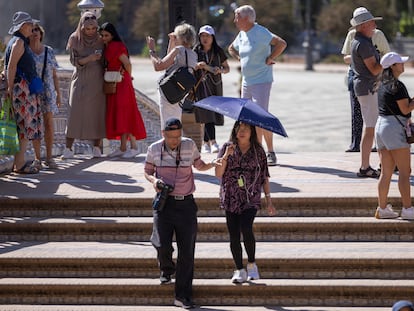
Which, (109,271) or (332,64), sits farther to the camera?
(332,64)

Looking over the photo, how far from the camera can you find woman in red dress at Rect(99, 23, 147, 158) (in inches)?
530

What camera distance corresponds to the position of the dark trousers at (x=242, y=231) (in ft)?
30.8

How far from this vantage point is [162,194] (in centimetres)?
927

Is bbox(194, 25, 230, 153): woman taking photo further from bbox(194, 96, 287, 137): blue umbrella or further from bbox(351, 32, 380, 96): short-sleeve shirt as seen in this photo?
bbox(194, 96, 287, 137): blue umbrella

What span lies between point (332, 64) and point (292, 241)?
51885mm

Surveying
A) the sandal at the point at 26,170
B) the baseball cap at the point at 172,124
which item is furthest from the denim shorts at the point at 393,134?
the sandal at the point at 26,170

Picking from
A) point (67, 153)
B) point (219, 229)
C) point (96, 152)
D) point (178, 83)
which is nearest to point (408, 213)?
point (219, 229)

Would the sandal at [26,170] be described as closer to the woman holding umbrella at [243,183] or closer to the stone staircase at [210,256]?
the stone staircase at [210,256]

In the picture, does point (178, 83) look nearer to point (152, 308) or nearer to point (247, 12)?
point (247, 12)

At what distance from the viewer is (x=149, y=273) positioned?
395 inches

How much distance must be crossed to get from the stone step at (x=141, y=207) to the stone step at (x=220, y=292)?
4.11 feet

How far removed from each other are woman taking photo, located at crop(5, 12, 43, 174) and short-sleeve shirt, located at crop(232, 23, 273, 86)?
2.33 m

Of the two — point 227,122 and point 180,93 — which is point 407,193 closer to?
point 180,93

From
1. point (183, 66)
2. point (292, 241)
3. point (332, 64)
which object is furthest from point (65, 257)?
point (332, 64)
